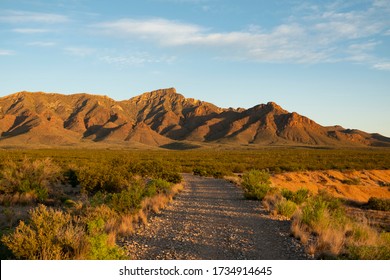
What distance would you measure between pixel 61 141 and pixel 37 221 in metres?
167

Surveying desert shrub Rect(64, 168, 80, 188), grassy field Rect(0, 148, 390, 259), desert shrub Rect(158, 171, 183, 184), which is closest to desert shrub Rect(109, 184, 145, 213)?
grassy field Rect(0, 148, 390, 259)

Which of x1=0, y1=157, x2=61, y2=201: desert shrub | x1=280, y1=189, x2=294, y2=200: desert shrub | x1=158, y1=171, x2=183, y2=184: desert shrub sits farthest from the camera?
x1=158, y1=171, x2=183, y2=184: desert shrub

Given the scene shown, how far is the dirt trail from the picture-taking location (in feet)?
29.4

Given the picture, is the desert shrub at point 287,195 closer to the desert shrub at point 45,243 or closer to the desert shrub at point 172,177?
the desert shrub at point 172,177

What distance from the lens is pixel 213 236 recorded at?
10.6 metres

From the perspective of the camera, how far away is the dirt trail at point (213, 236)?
8.95 meters

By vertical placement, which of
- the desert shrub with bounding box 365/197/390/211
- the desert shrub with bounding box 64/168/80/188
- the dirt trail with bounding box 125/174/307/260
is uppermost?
the dirt trail with bounding box 125/174/307/260

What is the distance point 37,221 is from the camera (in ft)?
26.3

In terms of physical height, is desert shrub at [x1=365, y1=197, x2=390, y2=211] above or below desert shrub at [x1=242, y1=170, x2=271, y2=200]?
below

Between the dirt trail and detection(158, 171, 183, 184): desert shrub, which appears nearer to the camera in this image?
the dirt trail

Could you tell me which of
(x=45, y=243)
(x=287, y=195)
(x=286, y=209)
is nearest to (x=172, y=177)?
(x=287, y=195)

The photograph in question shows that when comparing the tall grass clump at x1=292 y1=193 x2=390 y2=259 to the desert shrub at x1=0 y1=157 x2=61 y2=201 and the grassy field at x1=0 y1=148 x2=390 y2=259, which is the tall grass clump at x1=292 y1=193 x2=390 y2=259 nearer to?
the grassy field at x1=0 y1=148 x2=390 y2=259

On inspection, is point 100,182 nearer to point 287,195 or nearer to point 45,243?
point 287,195

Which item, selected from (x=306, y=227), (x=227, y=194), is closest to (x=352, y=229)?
(x=306, y=227)
